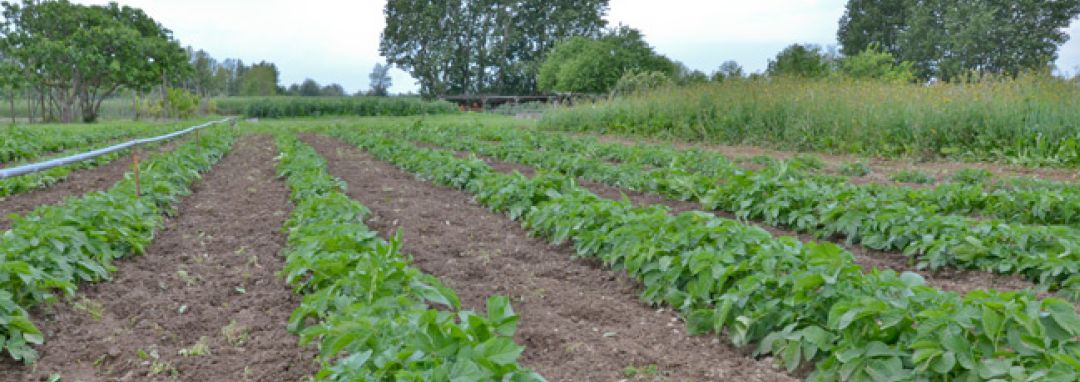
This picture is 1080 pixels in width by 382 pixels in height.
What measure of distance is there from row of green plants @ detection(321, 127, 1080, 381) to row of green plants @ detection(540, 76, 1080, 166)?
8.26 m

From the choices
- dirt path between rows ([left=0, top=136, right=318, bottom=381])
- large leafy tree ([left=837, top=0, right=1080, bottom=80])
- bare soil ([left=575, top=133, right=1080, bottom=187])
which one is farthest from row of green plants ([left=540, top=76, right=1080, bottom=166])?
large leafy tree ([left=837, top=0, right=1080, bottom=80])

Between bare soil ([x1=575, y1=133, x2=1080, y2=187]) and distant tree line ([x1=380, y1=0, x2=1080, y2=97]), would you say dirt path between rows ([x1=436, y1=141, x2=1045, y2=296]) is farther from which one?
distant tree line ([x1=380, y1=0, x2=1080, y2=97])

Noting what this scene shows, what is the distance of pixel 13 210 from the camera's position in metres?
7.29

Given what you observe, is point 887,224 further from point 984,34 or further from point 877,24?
point 877,24

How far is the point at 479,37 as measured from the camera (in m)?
63.5

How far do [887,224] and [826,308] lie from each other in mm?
2402

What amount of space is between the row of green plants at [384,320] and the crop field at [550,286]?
12 millimetres

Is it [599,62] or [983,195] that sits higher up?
[599,62]

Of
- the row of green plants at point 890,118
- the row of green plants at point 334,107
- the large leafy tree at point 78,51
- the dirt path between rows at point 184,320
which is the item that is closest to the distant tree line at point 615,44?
the row of green plants at point 334,107

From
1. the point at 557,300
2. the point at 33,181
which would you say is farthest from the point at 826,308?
the point at 33,181

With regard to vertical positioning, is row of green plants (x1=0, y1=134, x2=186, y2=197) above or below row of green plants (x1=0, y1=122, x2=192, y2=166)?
below

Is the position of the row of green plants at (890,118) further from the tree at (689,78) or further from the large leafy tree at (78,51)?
the large leafy tree at (78,51)

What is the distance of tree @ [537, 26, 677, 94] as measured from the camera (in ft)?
134

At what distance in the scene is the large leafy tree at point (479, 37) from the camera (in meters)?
61.3
